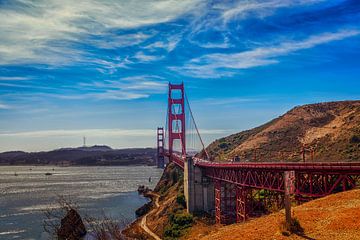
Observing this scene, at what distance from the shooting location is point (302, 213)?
21.4 m

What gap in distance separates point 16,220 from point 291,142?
70.0m

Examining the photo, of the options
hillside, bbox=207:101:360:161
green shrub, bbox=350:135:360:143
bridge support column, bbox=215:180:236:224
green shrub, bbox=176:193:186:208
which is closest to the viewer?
bridge support column, bbox=215:180:236:224

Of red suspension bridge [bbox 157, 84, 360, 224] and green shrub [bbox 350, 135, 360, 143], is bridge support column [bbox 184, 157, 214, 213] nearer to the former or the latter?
red suspension bridge [bbox 157, 84, 360, 224]

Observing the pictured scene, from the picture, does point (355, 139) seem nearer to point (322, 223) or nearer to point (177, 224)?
point (177, 224)

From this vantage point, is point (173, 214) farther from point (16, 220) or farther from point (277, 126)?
point (277, 126)

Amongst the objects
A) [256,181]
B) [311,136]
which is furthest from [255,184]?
[311,136]

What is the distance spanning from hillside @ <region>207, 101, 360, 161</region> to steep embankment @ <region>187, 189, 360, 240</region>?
4722cm

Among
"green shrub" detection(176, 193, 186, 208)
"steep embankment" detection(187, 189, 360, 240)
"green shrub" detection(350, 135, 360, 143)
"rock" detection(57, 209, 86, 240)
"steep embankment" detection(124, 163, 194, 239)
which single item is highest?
"green shrub" detection(350, 135, 360, 143)

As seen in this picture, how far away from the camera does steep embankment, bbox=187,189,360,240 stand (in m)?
17.4

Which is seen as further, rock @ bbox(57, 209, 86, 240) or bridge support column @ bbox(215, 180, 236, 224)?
bridge support column @ bbox(215, 180, 236, 224)

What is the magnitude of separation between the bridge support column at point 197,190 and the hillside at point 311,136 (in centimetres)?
2205

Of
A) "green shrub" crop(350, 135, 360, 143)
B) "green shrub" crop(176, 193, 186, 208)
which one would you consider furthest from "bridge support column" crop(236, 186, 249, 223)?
"green shrub" crop(350, 135, 360, 143)

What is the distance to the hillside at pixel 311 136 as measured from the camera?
7988cm

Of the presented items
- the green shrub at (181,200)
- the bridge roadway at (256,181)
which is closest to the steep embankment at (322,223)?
the bridge roadway at (256,181)
